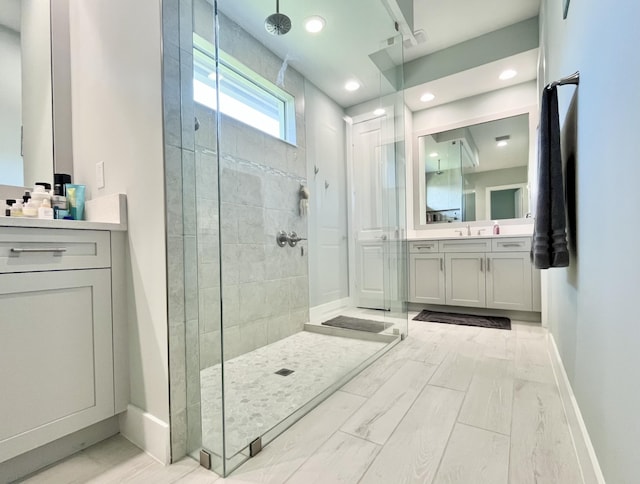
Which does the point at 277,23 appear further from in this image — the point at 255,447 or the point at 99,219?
the point at 255,447

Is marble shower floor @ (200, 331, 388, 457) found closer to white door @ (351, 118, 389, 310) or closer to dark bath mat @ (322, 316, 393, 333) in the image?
dark bath mat @ (322, 316, 393, 333)

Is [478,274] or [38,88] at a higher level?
[38,88]

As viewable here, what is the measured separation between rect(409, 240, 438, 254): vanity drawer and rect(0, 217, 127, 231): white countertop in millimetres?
2910

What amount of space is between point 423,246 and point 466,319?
87 cm

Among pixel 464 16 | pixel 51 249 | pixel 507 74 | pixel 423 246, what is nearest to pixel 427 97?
pixel 507 74

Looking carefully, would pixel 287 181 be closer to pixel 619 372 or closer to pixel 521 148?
pixel 619 372

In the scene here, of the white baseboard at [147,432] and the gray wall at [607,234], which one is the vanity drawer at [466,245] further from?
the white baseboard at [147,432]

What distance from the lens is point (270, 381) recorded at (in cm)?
173

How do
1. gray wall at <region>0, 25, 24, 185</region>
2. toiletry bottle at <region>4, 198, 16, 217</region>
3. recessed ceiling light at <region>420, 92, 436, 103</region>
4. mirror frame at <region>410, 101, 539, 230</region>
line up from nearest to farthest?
toiletry bottle at <region>4, 198, 16, 217</region>, gray wall at <region>0, 25, 24, 185</region>, mirror frame at <region>410, 101, 539, 230</region>, recessed ceiling light at <region>420, 92, 436, 103</region>

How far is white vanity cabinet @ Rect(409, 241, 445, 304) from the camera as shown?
10.9ft

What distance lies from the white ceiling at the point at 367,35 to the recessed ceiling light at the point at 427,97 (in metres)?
0.09

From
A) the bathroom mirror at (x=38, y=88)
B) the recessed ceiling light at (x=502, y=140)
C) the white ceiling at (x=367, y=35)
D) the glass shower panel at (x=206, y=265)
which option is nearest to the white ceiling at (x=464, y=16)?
the white ceiling at (x=367, y=35)

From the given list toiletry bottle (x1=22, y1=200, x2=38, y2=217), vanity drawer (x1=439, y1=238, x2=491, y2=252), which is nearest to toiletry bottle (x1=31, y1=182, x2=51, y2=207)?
toiletry bottle (x1=22, y1=200, x2=38, y2=217)

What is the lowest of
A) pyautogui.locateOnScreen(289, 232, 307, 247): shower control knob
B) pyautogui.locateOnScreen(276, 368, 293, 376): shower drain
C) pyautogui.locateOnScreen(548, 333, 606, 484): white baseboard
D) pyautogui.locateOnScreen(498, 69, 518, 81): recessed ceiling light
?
pyautogui.locateOnScreen(276, 368, 293, 376): shower drain
